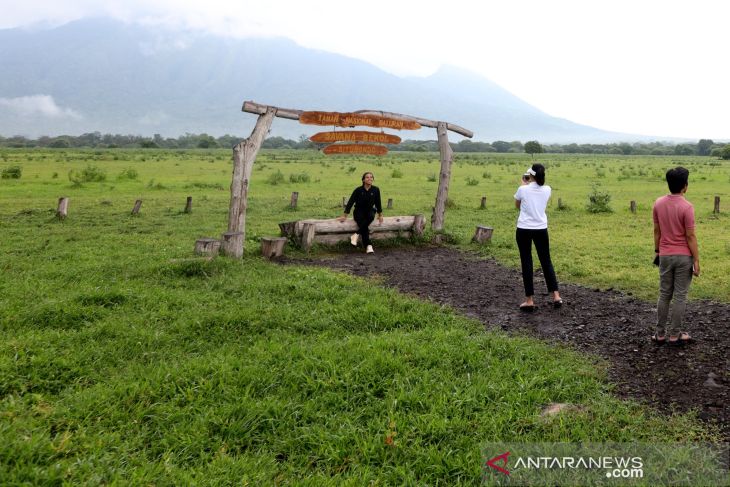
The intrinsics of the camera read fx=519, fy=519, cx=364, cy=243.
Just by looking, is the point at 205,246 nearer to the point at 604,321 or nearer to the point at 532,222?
the point at 532,222

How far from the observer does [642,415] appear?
13.3ft

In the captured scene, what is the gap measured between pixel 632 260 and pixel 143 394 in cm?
940

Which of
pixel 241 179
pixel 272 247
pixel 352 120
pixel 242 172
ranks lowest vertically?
pixel 272 247

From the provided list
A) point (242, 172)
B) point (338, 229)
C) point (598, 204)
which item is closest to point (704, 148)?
point (598, 204)

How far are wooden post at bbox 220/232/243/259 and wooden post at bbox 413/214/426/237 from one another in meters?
4.41

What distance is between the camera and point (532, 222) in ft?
22.3

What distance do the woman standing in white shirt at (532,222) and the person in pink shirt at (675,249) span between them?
4.77 feet

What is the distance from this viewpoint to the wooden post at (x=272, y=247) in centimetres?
985

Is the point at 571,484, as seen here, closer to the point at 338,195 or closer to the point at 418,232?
the point at 418,232

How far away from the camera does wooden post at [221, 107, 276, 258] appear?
9.21m

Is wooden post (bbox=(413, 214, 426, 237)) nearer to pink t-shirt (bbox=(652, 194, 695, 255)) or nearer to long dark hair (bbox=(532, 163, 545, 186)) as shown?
long dark hair (bbox=(532, 163, 545, 186))

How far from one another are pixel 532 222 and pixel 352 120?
216 inches

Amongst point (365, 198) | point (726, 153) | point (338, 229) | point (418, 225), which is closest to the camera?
point (365, 198)

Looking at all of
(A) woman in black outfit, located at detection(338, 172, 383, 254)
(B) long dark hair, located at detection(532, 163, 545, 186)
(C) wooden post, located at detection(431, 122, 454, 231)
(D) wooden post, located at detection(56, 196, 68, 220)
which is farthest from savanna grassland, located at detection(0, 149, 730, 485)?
(D) wooden post, located at detection(56, 196, 68, 220)
